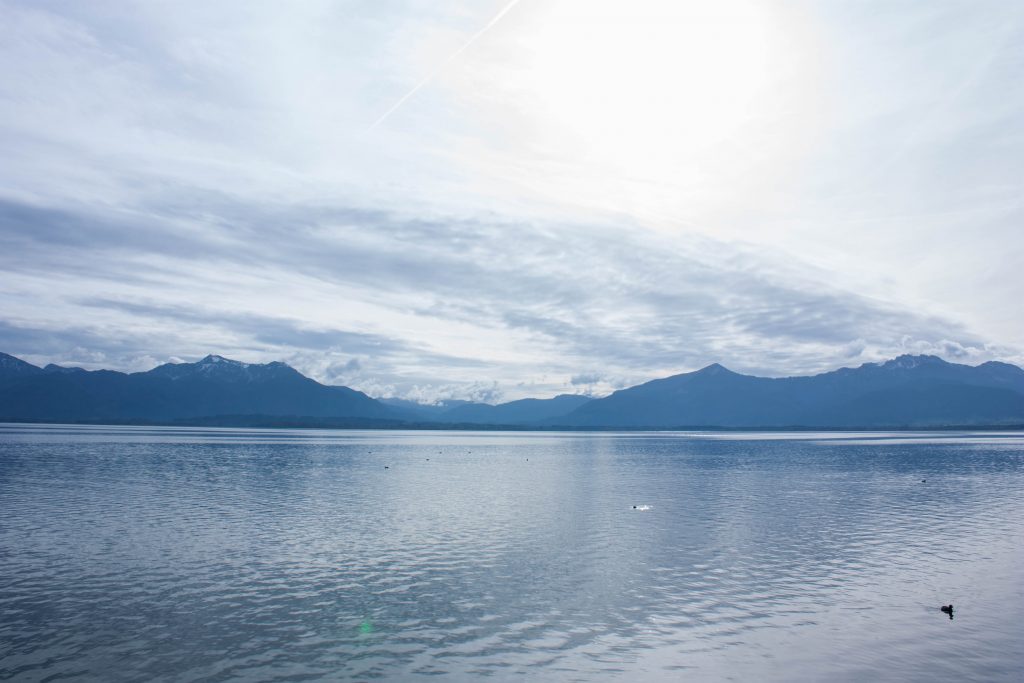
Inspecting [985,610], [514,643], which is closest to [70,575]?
[514,643]

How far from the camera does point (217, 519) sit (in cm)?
6519

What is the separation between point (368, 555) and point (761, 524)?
39569mm

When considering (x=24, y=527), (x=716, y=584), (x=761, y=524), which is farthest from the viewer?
(x=761, y=524)

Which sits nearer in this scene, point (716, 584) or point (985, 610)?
point (985, 610)

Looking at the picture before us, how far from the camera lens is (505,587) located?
4006cm

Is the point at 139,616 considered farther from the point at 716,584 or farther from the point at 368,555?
the point at 716,584

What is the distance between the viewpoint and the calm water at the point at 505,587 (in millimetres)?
28109

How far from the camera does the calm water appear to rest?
28.1m

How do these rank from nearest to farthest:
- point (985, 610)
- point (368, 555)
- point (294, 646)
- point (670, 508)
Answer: point (294, 646) → point (985, 610) → point (368, 555) → point (670, 508)

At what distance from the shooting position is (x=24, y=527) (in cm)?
5778

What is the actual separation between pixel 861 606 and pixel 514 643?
2066 cm

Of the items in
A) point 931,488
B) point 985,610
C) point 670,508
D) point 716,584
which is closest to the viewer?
point 985,610

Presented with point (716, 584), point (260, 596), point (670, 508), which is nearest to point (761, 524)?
point (670, 508)

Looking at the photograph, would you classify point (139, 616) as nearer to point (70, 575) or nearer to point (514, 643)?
point (70, 575)
